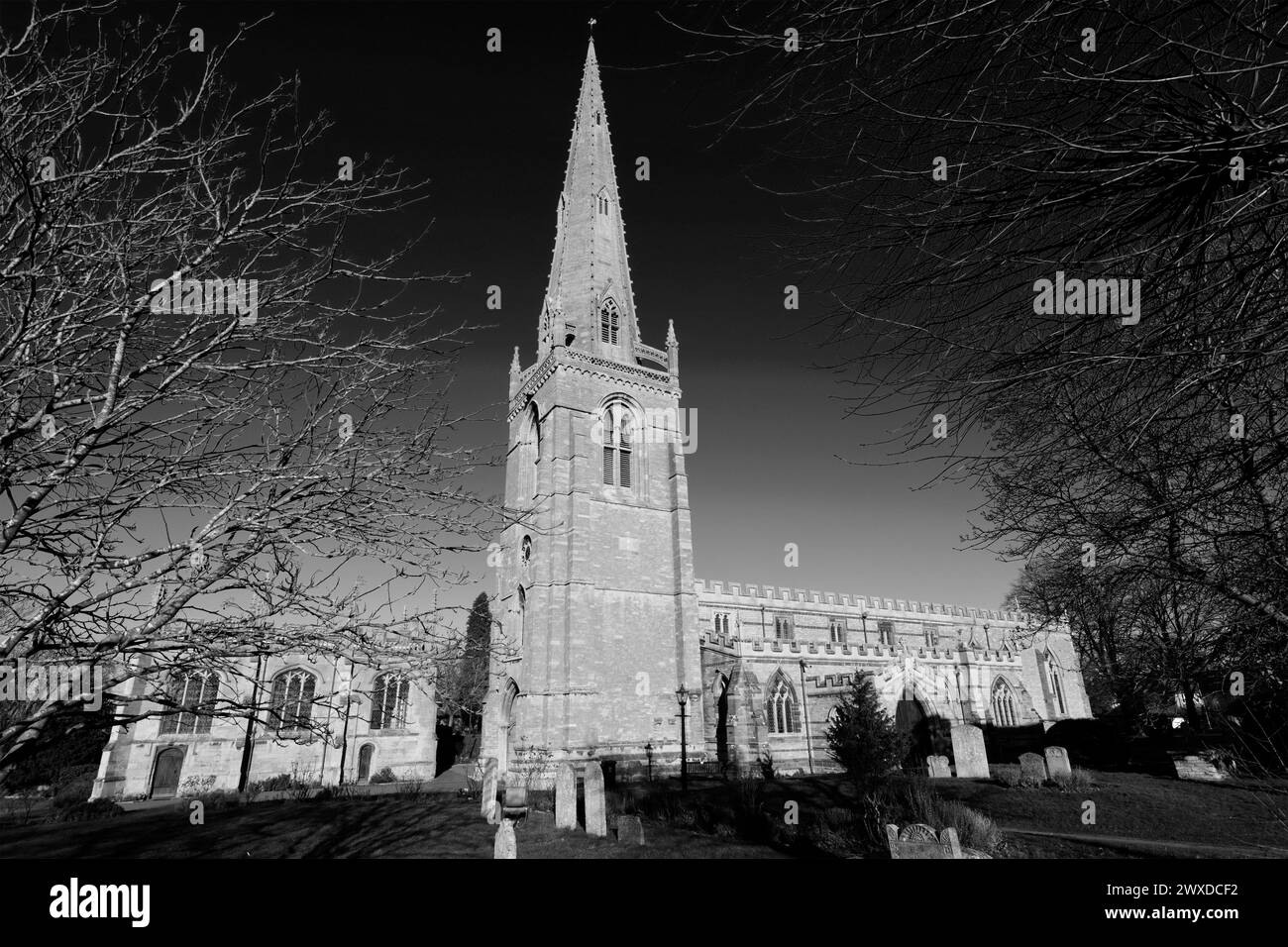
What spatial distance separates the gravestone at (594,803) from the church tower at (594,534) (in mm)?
9286

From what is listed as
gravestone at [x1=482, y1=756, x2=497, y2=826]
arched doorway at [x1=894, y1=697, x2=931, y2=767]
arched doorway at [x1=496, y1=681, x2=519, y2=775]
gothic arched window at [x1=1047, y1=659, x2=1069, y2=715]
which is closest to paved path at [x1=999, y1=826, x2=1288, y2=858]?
gravestone at [x1=482, y1=756, x2=497, y2=826]

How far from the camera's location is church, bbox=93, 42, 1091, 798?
23750 mm

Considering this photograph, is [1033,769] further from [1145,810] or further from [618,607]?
[618,607]

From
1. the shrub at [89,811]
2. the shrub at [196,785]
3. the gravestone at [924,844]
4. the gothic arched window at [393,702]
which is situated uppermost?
the gothic arched window at [393,702]

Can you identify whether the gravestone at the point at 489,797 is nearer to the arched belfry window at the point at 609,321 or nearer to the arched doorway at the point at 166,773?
the arched doorway at the point at 166,773

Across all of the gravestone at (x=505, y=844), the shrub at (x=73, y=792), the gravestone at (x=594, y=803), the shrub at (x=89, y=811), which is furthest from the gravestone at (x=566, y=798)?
the shrub at (x=73, y=792)

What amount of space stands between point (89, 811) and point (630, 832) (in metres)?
17.0

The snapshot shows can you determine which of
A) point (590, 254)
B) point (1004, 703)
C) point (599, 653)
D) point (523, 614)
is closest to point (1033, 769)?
point (599, 653)

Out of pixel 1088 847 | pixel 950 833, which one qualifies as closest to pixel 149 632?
pixel 950 833

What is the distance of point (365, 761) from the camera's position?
2791 cm

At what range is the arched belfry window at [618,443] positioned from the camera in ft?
92.8

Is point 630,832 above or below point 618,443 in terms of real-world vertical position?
below
